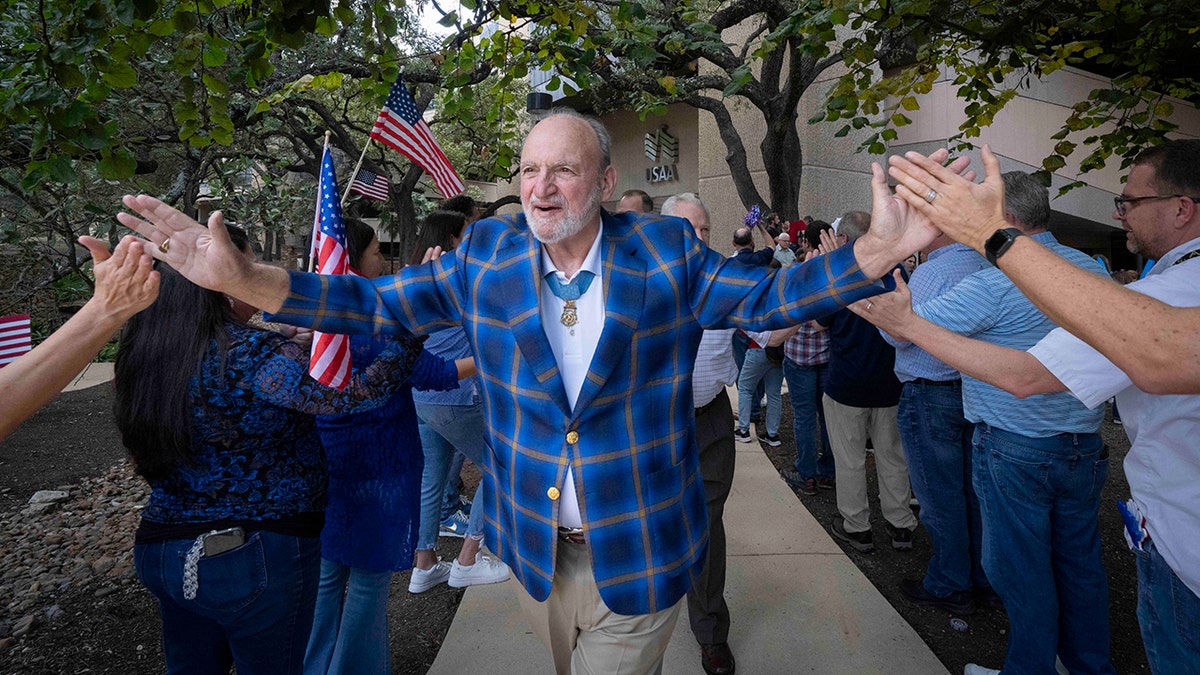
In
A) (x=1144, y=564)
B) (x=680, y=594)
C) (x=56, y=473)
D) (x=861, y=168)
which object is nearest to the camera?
(x=1144, y=564)

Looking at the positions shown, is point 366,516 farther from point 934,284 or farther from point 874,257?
point 934,284

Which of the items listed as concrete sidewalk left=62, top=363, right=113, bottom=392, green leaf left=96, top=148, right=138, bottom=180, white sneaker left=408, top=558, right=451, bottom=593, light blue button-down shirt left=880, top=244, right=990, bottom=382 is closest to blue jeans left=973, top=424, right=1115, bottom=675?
light blue button-down shirt left=880, top=244, right=990, bottom=382

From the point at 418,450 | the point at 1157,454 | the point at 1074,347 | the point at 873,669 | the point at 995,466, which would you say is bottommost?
the point at 873,669

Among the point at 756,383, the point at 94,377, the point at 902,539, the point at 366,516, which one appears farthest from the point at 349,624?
the point at 94,377

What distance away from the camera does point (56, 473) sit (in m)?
6.59

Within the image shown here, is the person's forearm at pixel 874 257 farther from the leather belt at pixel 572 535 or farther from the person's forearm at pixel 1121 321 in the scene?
the leather belt at pixel 572 535

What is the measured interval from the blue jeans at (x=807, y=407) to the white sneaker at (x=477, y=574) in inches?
104

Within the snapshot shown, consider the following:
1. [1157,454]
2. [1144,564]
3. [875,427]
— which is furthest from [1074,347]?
[875,427]

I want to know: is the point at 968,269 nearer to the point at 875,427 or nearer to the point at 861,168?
the point at 875,427

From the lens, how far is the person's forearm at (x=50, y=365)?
141 cm

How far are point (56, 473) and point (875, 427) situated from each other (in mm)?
7468

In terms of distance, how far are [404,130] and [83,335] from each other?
261cm

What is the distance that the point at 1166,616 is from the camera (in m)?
1.70

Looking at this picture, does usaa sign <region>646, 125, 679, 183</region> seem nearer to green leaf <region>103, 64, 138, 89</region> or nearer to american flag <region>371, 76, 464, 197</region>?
american flag <region>371, 76, 464, 197</region>
